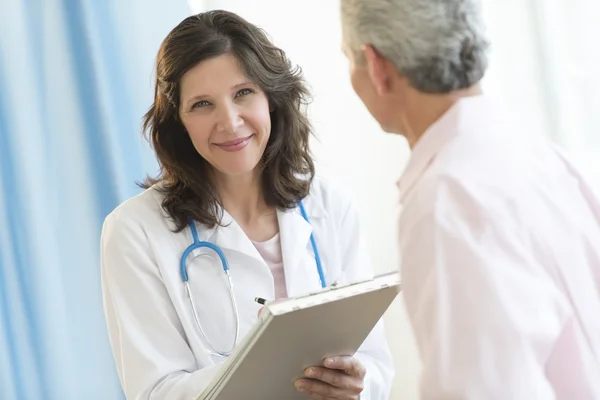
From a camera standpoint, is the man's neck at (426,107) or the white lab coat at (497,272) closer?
the white lab coat at (497,272)

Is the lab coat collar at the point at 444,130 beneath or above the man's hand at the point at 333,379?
above

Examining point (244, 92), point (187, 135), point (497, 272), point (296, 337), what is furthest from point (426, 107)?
point (187, 135)

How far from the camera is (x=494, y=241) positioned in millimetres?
762

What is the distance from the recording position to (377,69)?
35.4 inches

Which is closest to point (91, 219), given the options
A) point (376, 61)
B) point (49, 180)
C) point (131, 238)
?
point (49, 180)

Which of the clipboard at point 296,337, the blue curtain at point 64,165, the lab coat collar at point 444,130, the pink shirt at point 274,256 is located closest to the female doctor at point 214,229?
the pink shirt at point 274,256

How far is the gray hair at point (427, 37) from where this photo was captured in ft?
2.84

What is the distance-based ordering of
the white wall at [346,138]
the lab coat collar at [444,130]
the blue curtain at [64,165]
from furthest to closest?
the white wall at [346,138] < the blue curtain at [64,165] < the lab coat collar at [444,130]

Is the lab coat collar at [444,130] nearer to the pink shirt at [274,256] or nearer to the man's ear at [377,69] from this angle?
the man's ear at [377,69]

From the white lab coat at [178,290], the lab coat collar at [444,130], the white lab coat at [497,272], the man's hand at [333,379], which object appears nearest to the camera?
the white lab coat at [497,272]

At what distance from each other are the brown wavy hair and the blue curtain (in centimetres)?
41

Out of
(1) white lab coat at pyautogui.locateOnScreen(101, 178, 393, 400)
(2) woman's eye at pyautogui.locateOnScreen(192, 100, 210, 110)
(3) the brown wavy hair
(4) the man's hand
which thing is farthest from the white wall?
(4) the man's hand

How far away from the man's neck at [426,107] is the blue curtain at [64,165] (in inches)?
50.5

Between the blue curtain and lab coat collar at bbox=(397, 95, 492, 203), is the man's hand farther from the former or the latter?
the blue curtain
